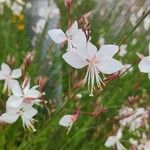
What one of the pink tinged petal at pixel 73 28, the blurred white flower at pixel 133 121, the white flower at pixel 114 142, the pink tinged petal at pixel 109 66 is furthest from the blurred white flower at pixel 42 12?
the pink tinged petal at pixel 109 66

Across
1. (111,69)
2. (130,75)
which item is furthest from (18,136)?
(111,69)

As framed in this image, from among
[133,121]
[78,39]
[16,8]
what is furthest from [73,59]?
[16,8]

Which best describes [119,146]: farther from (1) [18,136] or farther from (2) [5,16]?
(2) [5,16]

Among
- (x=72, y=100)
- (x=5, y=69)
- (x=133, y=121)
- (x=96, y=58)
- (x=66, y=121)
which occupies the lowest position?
(x=133, y=121)

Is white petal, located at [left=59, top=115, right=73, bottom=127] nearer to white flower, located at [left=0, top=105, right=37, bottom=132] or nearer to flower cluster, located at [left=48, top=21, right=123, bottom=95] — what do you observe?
white flower, located at [left=0, top=105, right=37, bottom=132]

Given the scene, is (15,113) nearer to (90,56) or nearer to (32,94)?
(32,94)

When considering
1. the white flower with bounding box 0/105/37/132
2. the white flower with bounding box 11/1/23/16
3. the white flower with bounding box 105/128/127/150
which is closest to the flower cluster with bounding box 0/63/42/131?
the white flower with bounding box 0/105/37/132

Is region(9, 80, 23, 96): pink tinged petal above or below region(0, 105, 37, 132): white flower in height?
above
